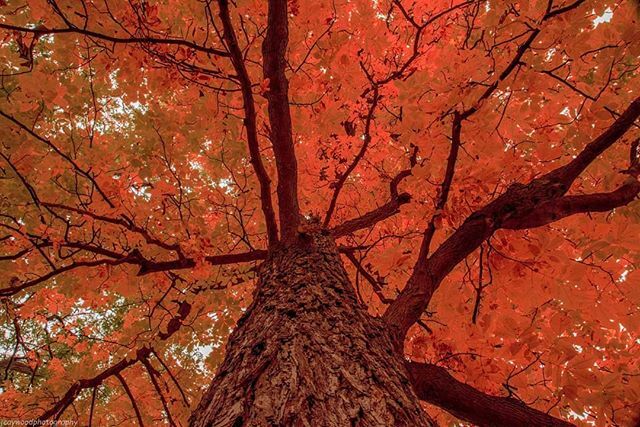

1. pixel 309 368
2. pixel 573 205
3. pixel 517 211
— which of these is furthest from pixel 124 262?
pixel 573 205

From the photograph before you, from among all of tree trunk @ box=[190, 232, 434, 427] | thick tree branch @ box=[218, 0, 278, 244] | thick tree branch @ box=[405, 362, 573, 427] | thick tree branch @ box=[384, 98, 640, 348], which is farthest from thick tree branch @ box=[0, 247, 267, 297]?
thick tree branch @ box=[405, 362, 573, 427]

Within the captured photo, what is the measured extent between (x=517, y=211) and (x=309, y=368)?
1402mm

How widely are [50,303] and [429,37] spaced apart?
478 centimetres

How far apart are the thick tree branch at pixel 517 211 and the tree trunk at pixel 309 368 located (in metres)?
0.36

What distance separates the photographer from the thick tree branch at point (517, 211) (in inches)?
76.0

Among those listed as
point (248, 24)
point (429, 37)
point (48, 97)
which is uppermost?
point (429, 37)

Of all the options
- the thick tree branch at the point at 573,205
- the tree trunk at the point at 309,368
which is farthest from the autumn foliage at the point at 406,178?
the tree trunk at the point at 309,368

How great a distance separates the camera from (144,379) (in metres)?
4.89

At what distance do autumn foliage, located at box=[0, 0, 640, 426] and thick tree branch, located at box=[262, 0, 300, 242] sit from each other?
1cm

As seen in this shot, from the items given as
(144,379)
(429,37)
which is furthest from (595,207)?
(144,379)

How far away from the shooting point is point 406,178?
293 centimetres

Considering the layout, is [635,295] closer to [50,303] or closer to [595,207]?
[595,207]

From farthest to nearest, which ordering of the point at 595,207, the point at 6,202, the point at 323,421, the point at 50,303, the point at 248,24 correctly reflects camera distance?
the point at 50,303 → the point at 6,202 → the point at 248,24 → the point at 595,207 → the point at 323,421

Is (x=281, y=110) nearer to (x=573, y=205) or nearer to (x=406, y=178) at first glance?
(x=406, y=178)
